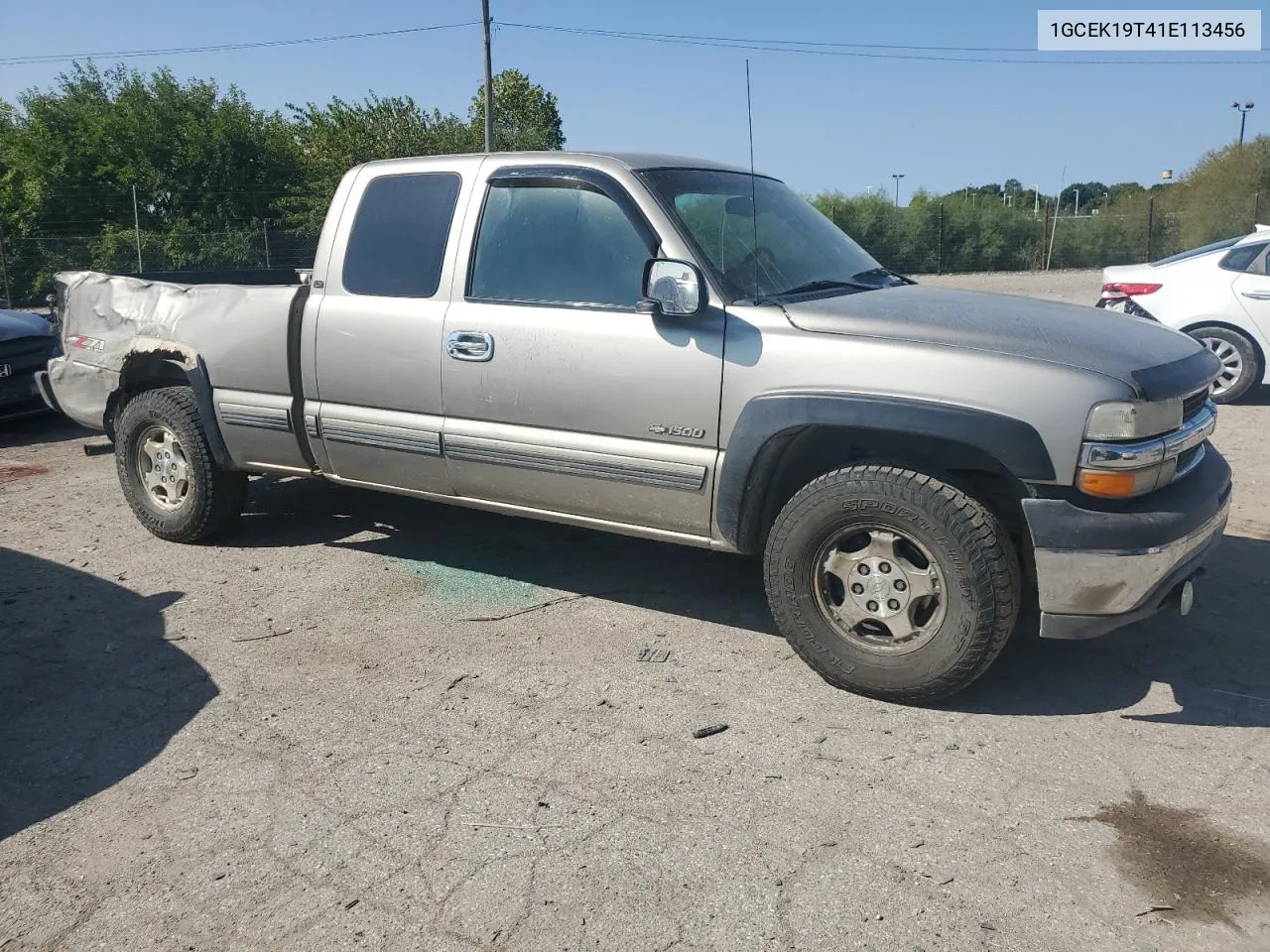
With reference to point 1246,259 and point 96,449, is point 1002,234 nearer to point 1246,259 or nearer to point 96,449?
point 1246,259

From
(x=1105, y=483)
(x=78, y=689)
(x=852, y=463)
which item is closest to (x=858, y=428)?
(x=852, y=463)

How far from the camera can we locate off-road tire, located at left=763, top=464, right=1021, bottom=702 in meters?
3.57

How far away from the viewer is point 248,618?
473 cm

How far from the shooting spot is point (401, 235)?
192 inches

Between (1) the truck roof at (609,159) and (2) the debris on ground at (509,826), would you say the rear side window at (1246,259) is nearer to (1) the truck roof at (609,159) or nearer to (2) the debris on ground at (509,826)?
(1) the truck roof at (609,159)

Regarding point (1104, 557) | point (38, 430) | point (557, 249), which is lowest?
point (38, 430)

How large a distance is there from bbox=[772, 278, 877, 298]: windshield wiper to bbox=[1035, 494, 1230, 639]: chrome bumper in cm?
147

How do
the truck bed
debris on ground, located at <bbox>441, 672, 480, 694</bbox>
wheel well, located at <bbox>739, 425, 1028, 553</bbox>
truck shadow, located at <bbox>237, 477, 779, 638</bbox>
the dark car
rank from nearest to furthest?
wheel well, located at <bbox>739, 425, 1028, 553</bbox>, debris on ground, located at <bbox>441, 672, 480, 694</bbox>, truck shadow, located at <bbox>237, 477, 779, 638</bbox>, the truck bed, the dark car

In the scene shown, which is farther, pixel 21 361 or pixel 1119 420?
pixel 21 361

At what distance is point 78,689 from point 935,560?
3.26 metres

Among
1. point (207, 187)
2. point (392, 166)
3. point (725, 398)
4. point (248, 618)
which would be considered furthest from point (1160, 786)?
point (207, 187)

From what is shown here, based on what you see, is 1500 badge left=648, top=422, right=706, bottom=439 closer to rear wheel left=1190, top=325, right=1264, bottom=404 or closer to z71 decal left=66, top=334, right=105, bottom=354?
z71 decal left=66, top=334, right=105, bottom=354

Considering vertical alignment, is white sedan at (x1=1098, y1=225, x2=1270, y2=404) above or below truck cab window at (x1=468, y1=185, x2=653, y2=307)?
below

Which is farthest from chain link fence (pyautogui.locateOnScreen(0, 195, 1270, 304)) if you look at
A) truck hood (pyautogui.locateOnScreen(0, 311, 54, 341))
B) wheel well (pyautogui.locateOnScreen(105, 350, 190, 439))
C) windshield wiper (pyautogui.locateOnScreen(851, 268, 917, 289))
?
windshield wiper (pyautogui.locateOnScreen(851, 268, 917, 289))
